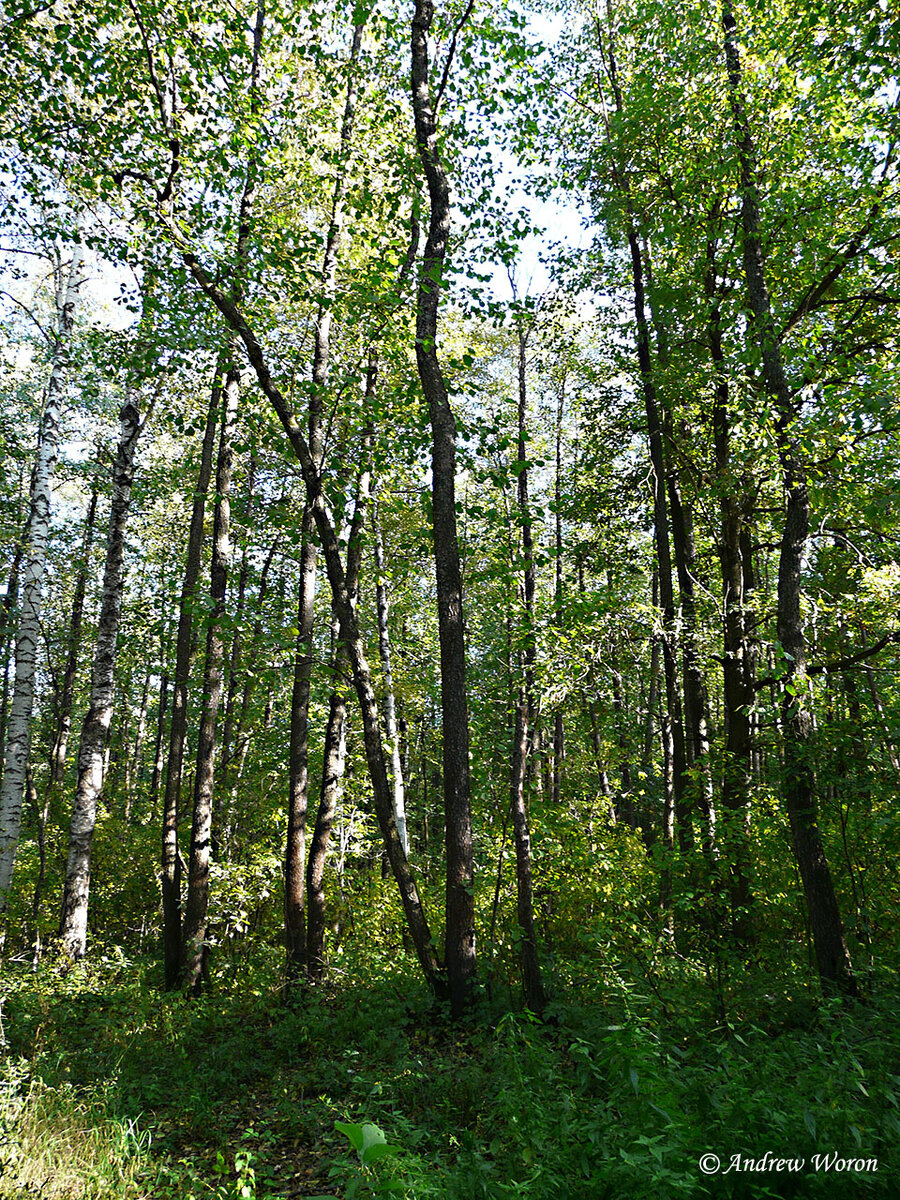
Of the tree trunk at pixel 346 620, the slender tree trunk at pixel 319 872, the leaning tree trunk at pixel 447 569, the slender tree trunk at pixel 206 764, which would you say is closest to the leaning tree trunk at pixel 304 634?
the slender tree trunk at pixel 319 872

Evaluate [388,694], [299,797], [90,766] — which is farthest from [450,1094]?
[388,694]

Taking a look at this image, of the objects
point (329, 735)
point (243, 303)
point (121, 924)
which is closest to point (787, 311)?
point (243, 303)

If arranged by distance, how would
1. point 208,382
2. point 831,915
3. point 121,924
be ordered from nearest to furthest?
point 831,915, point 208,382, point 121,924

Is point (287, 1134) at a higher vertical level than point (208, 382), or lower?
lower

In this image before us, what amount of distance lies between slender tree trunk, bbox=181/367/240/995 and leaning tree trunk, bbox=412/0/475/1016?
10.6 ft

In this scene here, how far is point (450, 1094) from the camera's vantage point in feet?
16.4

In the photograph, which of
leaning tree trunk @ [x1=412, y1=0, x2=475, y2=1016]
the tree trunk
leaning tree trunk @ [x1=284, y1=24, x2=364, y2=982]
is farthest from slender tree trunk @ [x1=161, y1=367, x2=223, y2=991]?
leaning tree trunk @ [x1=412, y1=0, x2=475, y2=1016]

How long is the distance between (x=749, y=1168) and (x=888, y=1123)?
0.68m

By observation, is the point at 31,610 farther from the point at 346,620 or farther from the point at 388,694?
the point at 388,694

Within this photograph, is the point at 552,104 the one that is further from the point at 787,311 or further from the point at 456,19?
the point at 787,311

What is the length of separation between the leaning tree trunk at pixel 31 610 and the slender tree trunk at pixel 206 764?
2253mm

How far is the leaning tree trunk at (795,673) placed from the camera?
21.7 feet

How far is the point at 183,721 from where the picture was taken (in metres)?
11.5

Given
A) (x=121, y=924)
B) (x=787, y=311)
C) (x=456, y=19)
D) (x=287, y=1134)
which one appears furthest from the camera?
(x=121, y=924)
